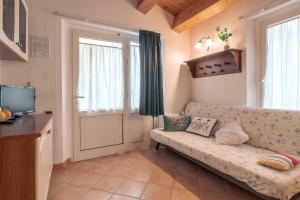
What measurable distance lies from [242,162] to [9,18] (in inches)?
92.9

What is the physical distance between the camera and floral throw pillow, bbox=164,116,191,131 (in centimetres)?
301

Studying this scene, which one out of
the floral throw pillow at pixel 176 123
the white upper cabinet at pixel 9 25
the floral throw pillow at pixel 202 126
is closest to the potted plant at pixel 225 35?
the floral throw pillow at pixel 202 126

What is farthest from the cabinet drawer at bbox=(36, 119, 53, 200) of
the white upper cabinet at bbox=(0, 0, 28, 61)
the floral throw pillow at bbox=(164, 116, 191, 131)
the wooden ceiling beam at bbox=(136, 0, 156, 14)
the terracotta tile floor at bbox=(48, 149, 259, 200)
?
the wooden ceiling beam at bbox=(136, 0, 156, 14)

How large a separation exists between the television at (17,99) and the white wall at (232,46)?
2673mm

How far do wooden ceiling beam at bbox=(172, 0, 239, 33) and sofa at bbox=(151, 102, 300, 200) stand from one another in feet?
4.71

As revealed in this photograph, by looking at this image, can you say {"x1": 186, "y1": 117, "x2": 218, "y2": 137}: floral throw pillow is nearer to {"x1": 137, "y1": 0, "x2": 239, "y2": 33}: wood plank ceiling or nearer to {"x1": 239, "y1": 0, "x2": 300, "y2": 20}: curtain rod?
{"x1": 239, "y1": 0, "x2": 300, "y2": 20}: curtain rod

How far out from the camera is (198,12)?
9.31ft

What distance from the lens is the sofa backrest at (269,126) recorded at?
192 cm

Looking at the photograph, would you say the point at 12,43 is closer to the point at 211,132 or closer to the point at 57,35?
the point at 57,35

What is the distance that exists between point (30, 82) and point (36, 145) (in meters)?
1.59

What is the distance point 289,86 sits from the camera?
2.26 m

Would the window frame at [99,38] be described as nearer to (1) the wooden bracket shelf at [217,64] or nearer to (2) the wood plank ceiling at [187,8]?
(2) the wood plank ceiling at [187,8]

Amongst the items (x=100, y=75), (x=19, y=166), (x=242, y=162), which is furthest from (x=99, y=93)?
(x=242, y=162)

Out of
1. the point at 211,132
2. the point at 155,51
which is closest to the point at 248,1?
the point at 155,51
